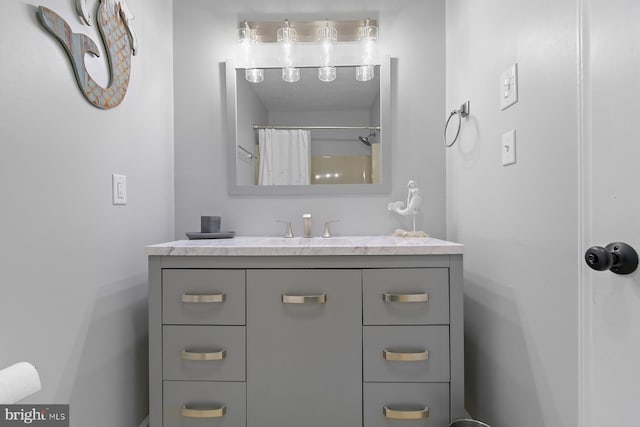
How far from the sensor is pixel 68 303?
1.07 metres

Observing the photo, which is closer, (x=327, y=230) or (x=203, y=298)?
(x=203, y=298)

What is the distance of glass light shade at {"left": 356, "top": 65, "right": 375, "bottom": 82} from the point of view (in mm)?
1783

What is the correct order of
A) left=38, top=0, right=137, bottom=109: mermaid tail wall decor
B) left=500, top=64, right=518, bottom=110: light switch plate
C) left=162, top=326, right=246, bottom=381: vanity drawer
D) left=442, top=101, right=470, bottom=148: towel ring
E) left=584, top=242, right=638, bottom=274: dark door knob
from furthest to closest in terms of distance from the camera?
left=442, top=101, right=470, bottom=148: towel ring, left=162, top=326, right=246, bottom=381: vanity drawer, left=500, top=64, right=518, bottom=110: light switch plate, left=38, top=0, right=137, bottom=109: mermaid tail wall decor, left=584, top=242, right=638, bottom=274: dark door knob

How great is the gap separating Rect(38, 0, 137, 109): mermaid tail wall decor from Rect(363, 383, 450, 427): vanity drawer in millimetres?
1527

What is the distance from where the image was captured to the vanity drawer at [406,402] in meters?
1.20

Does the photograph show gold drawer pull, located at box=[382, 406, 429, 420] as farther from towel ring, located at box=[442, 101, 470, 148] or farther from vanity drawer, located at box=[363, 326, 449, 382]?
towel ring, located at box=[442, 101, 470, 148]

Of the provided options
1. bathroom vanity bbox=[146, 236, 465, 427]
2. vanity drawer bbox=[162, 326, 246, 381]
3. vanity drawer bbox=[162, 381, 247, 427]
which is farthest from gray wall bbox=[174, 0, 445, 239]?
vanity drawer bbox=[162, 381, 247, 427]

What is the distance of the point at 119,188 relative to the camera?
52.1 inches

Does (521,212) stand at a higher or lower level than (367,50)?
lower

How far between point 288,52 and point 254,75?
23cm

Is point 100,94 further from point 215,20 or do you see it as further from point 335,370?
point 335,370

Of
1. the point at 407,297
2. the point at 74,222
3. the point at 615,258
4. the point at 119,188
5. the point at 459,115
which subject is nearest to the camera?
the point at 615,258

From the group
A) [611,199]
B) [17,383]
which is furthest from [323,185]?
[17,383]

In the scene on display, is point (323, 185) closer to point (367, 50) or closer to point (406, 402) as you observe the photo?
point (367, 50)
